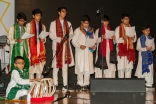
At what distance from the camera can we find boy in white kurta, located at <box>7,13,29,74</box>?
693 centimetres

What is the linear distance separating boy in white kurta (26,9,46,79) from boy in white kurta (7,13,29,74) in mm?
152

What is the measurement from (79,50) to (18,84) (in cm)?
192

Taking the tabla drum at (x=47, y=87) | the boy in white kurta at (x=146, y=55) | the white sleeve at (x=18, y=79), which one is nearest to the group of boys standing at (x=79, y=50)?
the boy in white kurta at (x=146, y=55)

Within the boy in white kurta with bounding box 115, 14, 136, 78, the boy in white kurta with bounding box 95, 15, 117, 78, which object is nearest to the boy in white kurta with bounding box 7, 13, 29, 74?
the boy in white kurta with bounding box 95, 15, 117, 78

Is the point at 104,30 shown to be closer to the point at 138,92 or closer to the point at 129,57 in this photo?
the point at 129,57

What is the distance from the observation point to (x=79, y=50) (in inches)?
293

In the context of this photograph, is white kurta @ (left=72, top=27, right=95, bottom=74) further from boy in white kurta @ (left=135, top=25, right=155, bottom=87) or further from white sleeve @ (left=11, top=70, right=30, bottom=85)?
white sleeve @ (left=11, top=70, right=30, bottom=85)

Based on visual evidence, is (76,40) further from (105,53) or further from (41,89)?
(41,89)

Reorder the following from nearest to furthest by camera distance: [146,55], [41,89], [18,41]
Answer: [41,89] < [18,41] < [146,55]

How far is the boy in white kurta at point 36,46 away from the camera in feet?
23.5

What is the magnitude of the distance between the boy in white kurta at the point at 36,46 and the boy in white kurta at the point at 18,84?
1243 mm

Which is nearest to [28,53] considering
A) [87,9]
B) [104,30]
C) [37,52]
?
[37,52]

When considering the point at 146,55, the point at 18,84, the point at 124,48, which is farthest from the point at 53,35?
the point at 146,55

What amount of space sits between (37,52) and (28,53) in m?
0.20
